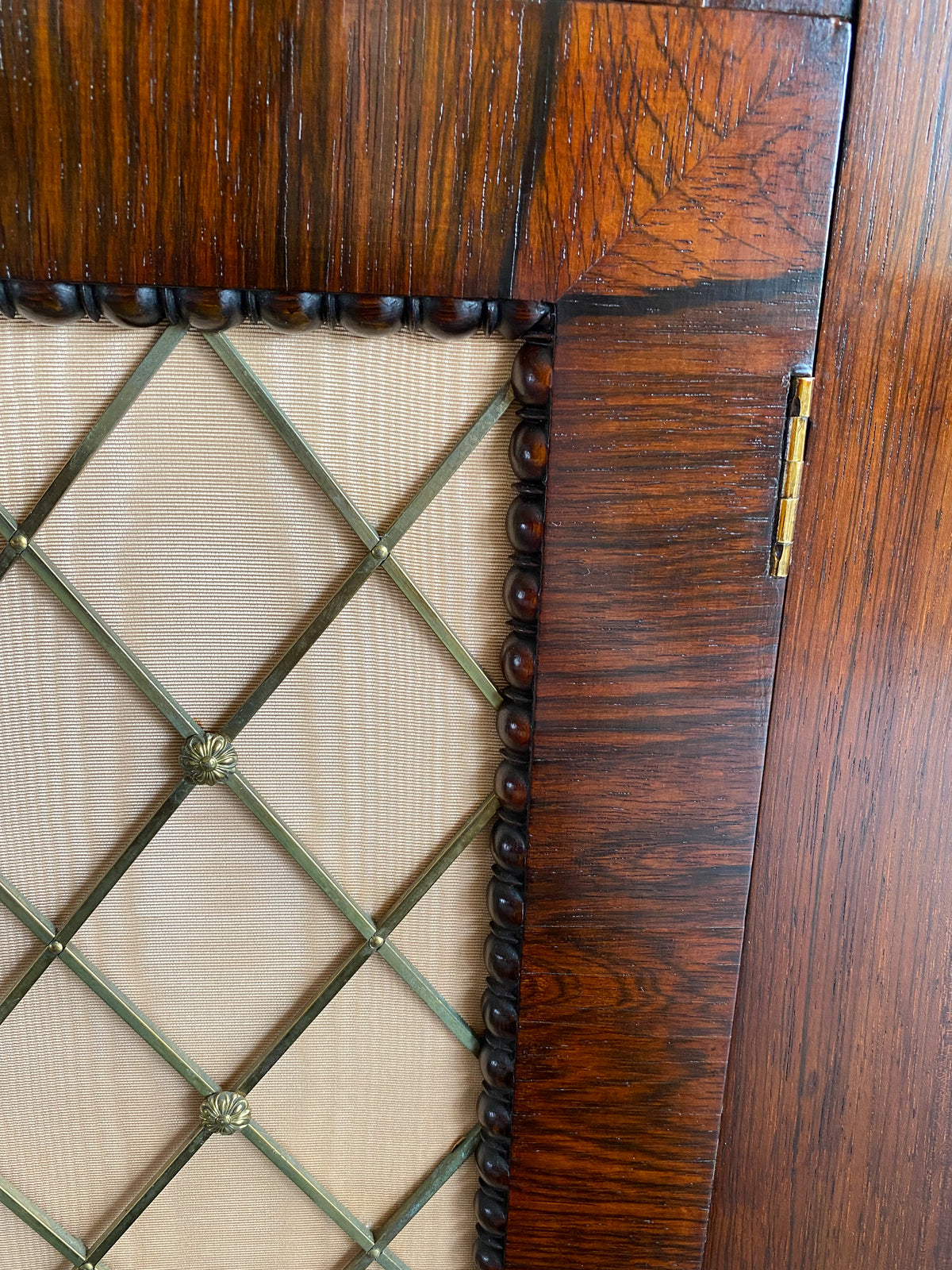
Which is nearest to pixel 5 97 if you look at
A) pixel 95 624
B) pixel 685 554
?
pixel 95 624

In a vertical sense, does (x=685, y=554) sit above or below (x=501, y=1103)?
above

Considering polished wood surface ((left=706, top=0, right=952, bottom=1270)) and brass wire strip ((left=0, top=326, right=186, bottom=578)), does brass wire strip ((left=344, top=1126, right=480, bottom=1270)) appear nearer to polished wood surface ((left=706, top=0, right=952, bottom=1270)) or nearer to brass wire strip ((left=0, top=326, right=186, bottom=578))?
polished wood surface ((left=706, top=0, right=952, bottom=1270))

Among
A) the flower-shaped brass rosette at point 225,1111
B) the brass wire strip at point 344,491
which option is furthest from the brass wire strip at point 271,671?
the flower-shaped brass rosette at point 225,1111

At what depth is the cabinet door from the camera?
1.08 ft

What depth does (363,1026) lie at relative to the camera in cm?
45

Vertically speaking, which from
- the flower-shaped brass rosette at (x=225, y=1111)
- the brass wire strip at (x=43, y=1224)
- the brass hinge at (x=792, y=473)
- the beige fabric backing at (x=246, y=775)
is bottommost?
the brass wire strip at (x=43, y=1224)

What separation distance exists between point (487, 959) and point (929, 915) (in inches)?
8.1

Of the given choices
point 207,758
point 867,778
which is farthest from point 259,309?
point 867,778

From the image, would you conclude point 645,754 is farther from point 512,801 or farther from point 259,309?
point 259,309

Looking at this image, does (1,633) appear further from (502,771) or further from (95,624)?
(502,771)

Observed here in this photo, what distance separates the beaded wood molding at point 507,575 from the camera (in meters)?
0.35

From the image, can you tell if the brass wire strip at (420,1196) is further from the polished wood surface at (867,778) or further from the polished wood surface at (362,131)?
the polished wood surface at (362,131)

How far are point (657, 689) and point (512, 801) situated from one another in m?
0.08

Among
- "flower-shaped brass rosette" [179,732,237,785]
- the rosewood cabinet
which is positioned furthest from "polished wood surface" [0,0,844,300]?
"flower-shaped brass rosette" [179,732,237,785]
